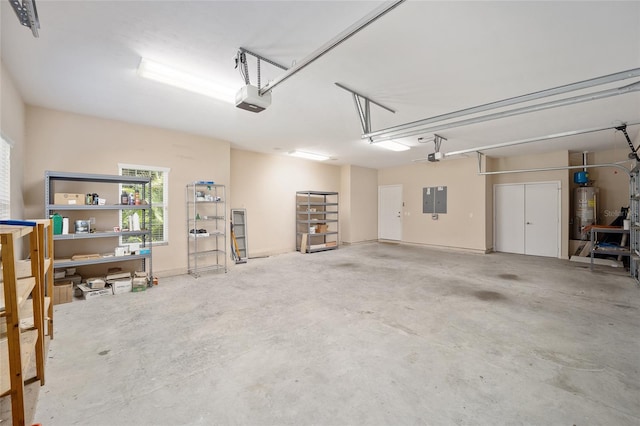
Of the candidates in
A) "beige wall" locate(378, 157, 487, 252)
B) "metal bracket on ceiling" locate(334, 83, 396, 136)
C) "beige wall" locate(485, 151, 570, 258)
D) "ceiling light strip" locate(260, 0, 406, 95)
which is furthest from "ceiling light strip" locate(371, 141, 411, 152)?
"ceiling light strip" locate(260, 0, 406, 95)

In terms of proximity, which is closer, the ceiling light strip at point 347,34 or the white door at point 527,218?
the ceiling light strip at point 347,34

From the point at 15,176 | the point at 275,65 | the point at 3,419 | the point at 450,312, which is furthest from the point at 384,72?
the point at 15,176

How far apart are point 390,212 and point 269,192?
458 centimetres

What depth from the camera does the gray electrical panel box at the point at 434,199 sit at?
817 centimetres

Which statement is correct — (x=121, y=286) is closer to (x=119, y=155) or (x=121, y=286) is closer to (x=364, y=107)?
(x=119, y=155)

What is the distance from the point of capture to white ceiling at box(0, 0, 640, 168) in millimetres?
2006

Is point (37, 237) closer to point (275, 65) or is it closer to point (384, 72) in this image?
point (275, 65)

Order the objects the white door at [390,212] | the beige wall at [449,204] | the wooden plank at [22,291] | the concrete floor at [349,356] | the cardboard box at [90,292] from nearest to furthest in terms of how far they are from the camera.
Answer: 1. the wooden plank at [22,291]
2. the concrete floor at [349,356]
3. the cardboard box at [90,292]
4. the beige wall at [449,204]
5. the white door at [390,212]

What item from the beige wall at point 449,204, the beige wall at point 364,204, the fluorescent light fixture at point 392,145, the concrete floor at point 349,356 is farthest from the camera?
the beige wall at point 364,204

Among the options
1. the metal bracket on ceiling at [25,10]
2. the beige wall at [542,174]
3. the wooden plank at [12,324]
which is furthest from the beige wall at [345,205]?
the wooden plank at [12,324]

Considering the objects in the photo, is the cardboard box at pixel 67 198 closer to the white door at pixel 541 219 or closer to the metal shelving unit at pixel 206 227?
the metal shelving unit at pixel 206 227

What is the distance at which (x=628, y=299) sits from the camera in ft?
12.1

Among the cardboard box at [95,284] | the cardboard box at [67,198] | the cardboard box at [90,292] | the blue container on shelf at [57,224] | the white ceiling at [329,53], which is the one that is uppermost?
the white ceiling at [329,53]

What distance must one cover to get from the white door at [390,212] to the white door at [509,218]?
2.81 metres
